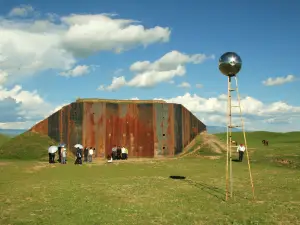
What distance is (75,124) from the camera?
32.0 m

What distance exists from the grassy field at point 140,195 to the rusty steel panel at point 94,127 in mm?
5745

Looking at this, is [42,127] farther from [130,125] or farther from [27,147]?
[130,125]

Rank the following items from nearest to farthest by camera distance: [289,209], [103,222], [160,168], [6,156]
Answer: [103,222]
[289,209]
[160,168]
[6,156]

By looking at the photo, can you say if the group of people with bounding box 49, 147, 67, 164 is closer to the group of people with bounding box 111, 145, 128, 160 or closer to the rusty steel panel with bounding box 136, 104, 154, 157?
the group of people with bounding box 111, 145, 128, 160

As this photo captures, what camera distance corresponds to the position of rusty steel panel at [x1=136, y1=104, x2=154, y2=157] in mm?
33656

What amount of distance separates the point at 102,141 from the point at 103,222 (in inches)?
835

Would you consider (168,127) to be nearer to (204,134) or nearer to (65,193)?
(204,134)

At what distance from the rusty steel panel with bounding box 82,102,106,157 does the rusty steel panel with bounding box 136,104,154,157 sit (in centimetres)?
376

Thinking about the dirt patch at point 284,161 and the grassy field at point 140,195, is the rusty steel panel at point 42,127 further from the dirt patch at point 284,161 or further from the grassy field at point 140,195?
the dirt patch at point 284,161

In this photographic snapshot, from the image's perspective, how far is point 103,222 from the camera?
11.4 meters

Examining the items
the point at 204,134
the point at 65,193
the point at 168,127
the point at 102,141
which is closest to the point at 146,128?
the point at 168,127

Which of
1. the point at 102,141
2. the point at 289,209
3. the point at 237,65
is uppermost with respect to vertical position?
the point at 237,65

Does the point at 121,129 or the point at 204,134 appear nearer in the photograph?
the point at 121,129

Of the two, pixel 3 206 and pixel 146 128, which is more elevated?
pixel 146 128
